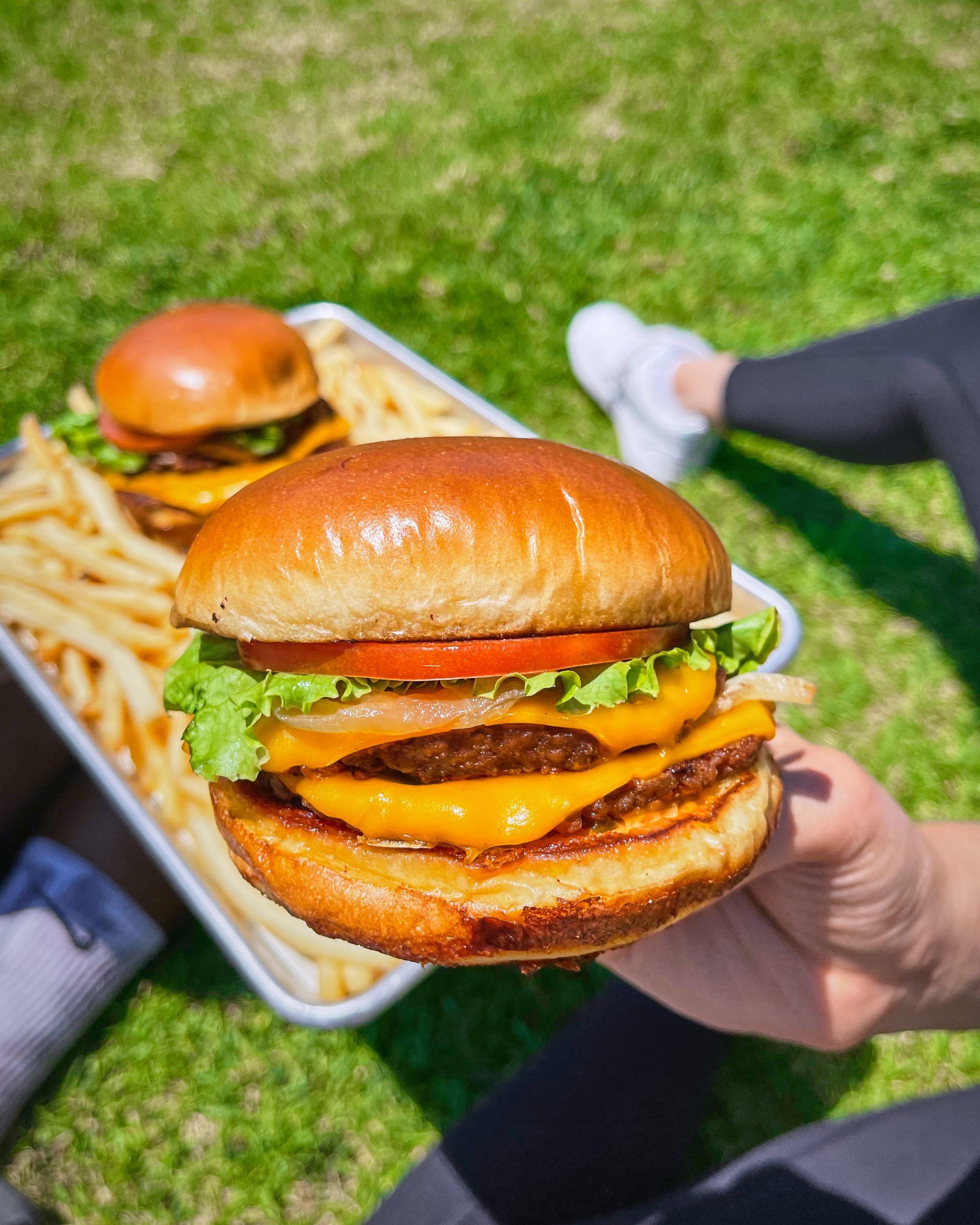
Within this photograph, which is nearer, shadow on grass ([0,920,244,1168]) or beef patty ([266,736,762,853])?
beef patty ([266,736,762,853])

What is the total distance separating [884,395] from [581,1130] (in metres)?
3.16

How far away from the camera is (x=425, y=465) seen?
1.61 metres

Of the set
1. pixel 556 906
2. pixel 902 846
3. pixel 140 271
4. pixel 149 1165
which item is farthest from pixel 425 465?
pixel 140 271

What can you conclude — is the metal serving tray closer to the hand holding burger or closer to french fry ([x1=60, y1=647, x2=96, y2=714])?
french fry ([x1=60, y1=647, x2=96, y2=714])

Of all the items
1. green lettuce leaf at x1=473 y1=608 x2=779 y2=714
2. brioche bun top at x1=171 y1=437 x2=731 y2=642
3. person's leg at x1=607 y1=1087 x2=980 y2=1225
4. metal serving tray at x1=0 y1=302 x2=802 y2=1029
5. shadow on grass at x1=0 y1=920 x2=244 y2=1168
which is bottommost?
shadow on grass at x1=0 y1=920 x2=244 y2=1168

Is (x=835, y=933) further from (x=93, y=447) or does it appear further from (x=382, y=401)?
(x=93, y=447)

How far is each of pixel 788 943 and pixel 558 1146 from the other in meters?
0.88

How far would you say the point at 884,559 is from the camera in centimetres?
446

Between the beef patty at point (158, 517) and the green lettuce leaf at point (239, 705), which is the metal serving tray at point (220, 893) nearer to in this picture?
the beef patty at point (158, 517)

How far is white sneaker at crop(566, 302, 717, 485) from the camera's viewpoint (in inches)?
179

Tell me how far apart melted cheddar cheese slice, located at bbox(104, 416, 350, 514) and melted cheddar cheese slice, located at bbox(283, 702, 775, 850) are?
5.68 feet

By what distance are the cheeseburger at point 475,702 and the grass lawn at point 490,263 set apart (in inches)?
74.3

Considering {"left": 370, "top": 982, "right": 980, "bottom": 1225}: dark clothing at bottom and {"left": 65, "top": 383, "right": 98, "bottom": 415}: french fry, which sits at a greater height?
{"left": 65, "top": 383, "right": 98, "bottom": 415}: french fry

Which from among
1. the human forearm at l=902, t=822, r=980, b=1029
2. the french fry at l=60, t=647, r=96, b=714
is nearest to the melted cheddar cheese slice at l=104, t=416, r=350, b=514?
the french fry at l=60, t=647, r=96, b=714
